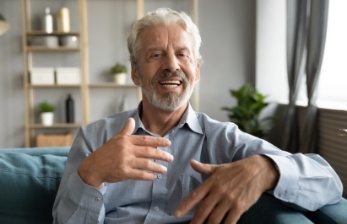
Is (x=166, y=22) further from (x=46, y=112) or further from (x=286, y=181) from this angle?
(x=46, y=112)

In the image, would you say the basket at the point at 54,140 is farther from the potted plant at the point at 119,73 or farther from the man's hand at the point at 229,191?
the man's hand at the point at 229,191

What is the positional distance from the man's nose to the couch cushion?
60cm

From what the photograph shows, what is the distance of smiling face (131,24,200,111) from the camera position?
4.96ft

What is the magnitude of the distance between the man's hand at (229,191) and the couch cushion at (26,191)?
27.2 inches

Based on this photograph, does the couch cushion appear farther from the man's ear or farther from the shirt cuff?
the shirt cuff

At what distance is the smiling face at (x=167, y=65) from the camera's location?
59.5 inches

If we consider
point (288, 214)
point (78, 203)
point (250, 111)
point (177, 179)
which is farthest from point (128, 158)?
point (250, 111)

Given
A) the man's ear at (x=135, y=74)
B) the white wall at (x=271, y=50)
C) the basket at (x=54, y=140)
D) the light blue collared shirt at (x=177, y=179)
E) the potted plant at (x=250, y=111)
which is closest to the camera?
the light blue collared shirt at (x=177, y=179)

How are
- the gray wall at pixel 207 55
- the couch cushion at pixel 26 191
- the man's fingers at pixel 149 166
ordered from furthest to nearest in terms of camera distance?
the gray wall at pixel 207 55, the couch cushion at pixel 26 191, the man's fingers at pixel 149 166

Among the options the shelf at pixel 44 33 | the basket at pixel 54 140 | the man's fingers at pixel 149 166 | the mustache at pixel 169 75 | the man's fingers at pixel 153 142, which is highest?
the shelf at pixel 44 33

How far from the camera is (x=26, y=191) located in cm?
148

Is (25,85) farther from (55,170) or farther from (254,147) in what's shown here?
(254,147)

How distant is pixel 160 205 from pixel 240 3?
12.9 ft

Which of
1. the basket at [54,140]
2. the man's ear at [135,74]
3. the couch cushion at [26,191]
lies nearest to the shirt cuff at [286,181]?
the man's ear at [135,74]
